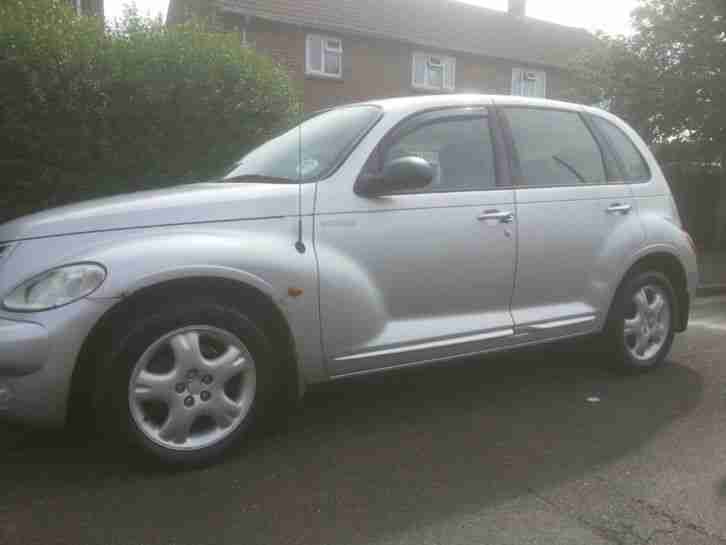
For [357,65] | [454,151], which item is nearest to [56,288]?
[454,151]

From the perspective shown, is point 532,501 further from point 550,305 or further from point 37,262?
point 37,262

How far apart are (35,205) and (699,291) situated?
8.28 meters

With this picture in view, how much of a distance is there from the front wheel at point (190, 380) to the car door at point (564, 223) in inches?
64.2

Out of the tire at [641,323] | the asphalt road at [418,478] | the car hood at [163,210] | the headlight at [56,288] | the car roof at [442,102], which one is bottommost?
the asphalt road at [418,478]

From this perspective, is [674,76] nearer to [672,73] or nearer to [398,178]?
[672,73]

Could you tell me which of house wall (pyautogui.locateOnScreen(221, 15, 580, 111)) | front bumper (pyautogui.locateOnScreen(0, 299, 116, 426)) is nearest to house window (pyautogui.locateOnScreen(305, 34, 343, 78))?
house wall (pyautogui.locateOnScreen(221, 15, 580, 111))

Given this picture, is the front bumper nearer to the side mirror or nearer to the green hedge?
the side mirror

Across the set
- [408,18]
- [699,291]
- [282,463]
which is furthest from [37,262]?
[408,18]

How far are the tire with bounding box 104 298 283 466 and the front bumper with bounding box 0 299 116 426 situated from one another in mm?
158

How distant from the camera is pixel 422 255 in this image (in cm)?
355

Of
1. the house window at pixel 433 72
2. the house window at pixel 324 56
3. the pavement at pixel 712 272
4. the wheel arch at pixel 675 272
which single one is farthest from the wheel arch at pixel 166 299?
the house window at pixel 433 72

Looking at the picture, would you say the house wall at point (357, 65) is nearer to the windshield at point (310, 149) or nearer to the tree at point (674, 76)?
the tree at point (674, 76)

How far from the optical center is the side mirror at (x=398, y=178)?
3.34 metres

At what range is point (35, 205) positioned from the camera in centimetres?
634
